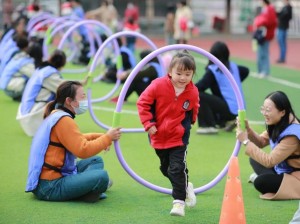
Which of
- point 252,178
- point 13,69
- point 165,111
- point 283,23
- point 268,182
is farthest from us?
point 283,23

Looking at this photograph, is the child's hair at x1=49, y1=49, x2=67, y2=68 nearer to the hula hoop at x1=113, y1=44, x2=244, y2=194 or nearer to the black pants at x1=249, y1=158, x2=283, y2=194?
the hula hoop at x1=113, y1=44, x2=244, y2=194

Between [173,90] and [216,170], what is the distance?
231 centimetres

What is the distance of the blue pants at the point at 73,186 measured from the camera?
6883 mm

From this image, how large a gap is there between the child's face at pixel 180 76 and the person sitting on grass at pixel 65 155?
69 centimetres

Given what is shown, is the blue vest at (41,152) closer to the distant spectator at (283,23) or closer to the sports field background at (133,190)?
the sports field background at (133,190)

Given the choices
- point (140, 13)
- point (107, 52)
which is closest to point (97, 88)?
point (107, 52)

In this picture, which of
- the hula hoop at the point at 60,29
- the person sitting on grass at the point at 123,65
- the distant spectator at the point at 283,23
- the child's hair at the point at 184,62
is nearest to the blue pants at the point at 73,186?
the child's hair at the point at 184,62

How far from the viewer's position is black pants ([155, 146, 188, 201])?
6.54 m

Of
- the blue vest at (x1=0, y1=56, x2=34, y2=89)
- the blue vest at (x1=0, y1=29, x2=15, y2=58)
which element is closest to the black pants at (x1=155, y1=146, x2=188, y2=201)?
the blue vest at (x1=0, y1=56, x2=34, y2=89)

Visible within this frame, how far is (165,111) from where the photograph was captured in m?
6.66

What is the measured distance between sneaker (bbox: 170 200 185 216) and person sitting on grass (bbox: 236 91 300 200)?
2.91ft

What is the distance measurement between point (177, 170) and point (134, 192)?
45.6 inches

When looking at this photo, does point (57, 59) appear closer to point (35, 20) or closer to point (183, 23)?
point (35, 20)

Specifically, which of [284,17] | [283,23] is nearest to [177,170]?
[284,17]
